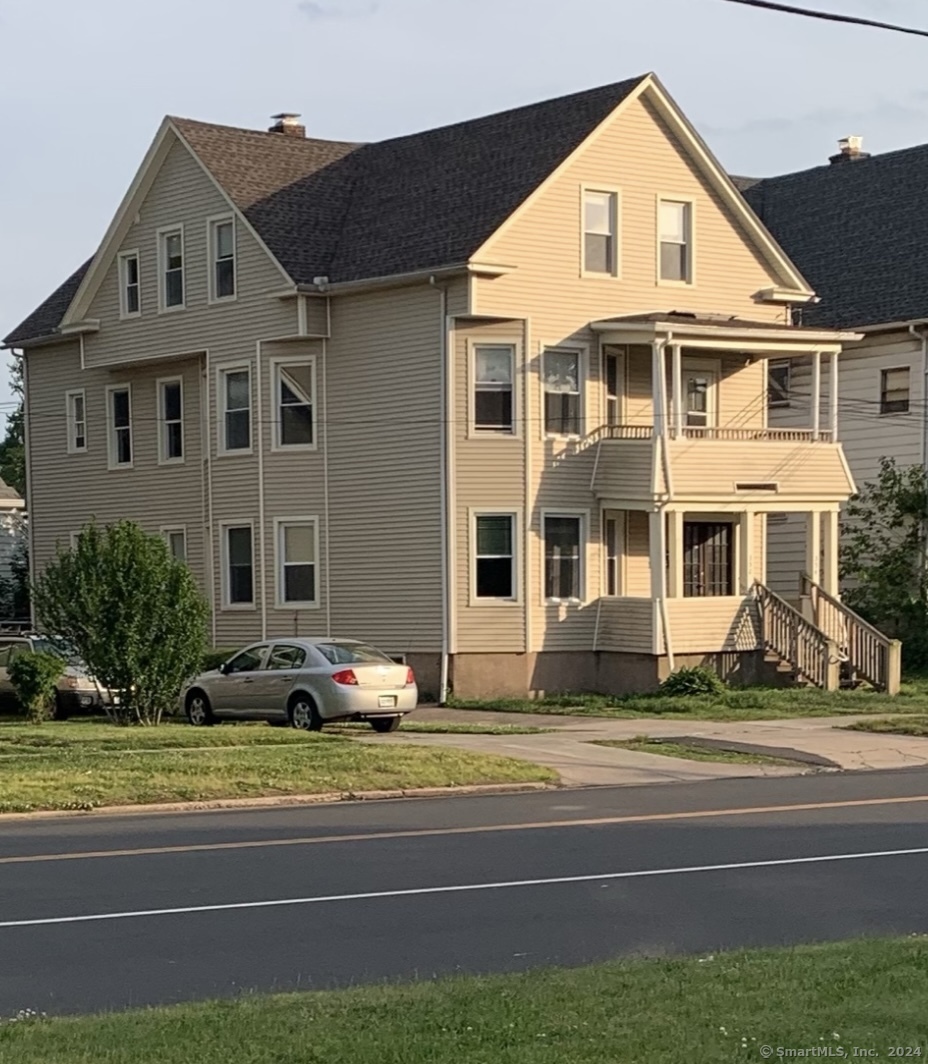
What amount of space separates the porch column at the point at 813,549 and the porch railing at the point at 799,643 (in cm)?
106

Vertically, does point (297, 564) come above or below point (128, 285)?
below

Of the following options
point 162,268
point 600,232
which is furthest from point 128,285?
point 600,232

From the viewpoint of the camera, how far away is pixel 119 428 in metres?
40.4

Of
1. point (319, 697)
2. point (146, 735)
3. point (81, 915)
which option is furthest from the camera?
point (319, 697)

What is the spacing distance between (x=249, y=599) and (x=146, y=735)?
12625mm

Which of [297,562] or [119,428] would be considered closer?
[297,562]

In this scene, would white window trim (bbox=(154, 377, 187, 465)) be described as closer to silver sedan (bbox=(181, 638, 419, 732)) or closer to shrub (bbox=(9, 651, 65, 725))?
shrub (bbox=(9, 651, 65, 725))

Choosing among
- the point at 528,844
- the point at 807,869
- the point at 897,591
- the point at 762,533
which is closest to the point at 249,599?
the point at 762,533

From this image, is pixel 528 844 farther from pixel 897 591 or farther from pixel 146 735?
pixel 897 591

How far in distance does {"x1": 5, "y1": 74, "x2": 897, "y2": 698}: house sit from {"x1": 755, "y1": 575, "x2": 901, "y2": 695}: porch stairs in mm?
88

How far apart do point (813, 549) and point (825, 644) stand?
9.20 ft

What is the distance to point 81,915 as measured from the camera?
11781 mm

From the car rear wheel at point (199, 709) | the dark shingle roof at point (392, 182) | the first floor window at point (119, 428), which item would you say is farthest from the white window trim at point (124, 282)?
the car rear wheel at point (199, 709)

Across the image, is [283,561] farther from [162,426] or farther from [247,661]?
[247,661]
